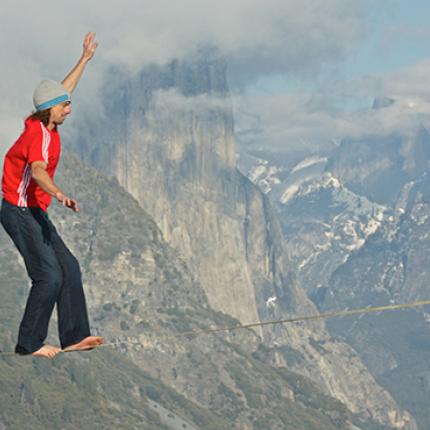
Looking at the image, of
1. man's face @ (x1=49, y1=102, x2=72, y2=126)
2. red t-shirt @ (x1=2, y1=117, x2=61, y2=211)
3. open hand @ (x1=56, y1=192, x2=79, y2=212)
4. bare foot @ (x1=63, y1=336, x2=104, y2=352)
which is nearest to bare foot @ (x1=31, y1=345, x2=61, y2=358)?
bare foot @ (x1=63, y1=336, x2=104, y2=352)

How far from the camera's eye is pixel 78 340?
72.8ft

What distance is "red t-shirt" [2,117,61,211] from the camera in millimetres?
20781

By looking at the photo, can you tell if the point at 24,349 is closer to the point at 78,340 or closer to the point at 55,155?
the point at 78,340

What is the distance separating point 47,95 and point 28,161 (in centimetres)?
124

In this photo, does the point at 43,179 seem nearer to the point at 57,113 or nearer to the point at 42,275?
the point at 57,113

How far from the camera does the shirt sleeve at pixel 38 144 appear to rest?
20.6 meters

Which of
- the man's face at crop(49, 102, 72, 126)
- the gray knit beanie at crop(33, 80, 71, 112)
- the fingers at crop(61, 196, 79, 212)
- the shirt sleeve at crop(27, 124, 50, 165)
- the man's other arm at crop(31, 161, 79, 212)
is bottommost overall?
the fingers at crop(61, 196, 79, 212)

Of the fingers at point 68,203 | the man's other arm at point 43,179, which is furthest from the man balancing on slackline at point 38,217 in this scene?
the fingers at point 68,203

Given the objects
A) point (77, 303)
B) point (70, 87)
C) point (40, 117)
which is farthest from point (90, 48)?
point (77, 303)

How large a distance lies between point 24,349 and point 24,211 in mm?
2421

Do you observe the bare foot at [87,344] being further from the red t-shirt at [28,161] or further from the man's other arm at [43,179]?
the man's other arm at [43,179]

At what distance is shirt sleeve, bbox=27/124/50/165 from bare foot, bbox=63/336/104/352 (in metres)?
3.34

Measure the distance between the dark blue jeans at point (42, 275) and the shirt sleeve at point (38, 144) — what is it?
112 cm

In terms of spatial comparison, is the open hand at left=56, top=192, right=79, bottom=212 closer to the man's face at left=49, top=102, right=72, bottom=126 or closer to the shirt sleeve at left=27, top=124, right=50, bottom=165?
the shirt sleeve at left=27, top=124, right=50, bottom=165
